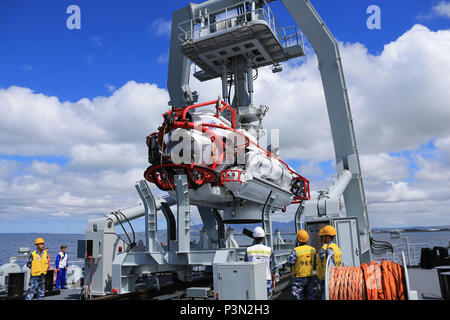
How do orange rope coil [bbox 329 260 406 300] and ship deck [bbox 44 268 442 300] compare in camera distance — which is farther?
ship deck [bbox 44 268 442 300]

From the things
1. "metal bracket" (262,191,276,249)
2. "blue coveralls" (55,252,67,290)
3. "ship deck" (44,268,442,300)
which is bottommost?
"ship deck" (44,268,442,300)

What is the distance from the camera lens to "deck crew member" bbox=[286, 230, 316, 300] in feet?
21.3

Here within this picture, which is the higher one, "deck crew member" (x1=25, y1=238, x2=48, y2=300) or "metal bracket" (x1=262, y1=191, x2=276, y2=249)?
"metal bracket" (x1=262, y1=191, x2=276, y2=249)

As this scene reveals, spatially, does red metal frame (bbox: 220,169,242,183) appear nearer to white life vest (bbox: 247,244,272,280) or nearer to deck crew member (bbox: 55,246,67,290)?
white life vest (bbox: 247,244,272,280)

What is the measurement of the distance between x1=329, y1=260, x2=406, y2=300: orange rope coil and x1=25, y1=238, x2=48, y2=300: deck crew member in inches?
312

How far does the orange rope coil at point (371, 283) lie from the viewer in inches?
216

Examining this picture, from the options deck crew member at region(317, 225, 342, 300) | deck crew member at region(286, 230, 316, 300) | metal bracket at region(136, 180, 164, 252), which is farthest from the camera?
metal bracket at region(136, 180, 164, 252)

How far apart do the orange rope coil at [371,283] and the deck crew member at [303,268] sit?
2.24 ft

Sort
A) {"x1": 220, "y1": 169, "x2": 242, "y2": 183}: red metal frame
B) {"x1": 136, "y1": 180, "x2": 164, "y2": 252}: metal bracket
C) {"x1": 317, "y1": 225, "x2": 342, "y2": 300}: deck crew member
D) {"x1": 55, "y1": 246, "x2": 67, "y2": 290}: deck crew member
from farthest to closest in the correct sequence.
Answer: {"x1": 55, "y1": 246, "x2": 67, "y2": 290}: deck crew member, {"x1": 220, "y1": 169, "x2": 242, "y2": 183}: red metal frame, {"x1": 136, "y1": 180, "x2": 164, "y2": 252}: metal bracket, {"x1": 317, "y1": 225, "x2": 342, "y2": 300}: deck crew member

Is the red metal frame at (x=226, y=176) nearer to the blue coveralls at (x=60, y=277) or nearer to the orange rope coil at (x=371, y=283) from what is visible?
the orange rope coil at (x=371, y=283)

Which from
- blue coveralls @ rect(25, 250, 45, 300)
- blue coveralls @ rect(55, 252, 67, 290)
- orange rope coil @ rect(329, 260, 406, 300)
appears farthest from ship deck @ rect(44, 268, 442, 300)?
orange rope coil @ rect(329, 260, 406, 300)
